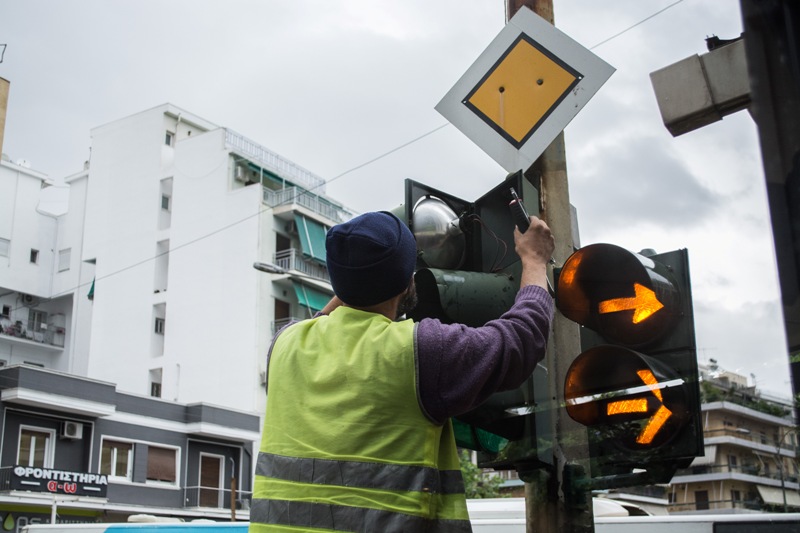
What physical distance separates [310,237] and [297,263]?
163cm

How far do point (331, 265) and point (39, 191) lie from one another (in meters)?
50.2

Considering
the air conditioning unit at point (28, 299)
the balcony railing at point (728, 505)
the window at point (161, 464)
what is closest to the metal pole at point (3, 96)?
the window at point (161, 464)

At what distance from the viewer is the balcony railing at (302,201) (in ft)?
141

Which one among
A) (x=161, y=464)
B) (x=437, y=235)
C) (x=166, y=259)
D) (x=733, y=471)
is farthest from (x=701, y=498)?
(x=166, y=259)

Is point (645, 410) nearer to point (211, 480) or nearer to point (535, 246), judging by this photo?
point (535, 246)

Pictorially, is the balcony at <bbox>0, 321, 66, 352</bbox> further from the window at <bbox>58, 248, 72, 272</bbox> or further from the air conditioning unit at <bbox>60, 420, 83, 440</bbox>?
the air conditioning unit at <bbox>60, 420, 83, 440</bbox>

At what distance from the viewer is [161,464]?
34062mm

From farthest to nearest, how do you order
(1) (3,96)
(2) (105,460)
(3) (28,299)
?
1. (3) (28,299)
2. (2) (105,460)
3. (1) (3,96)

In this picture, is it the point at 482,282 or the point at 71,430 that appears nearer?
the point at 482,282

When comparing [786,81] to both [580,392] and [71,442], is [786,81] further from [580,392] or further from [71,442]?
[71,442]

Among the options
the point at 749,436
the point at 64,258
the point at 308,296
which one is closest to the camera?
the point at 749,436

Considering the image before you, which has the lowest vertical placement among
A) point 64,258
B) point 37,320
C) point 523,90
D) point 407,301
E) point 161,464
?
point 407,301

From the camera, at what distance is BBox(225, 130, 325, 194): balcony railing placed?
146 ft

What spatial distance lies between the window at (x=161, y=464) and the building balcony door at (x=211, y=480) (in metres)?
1.32
